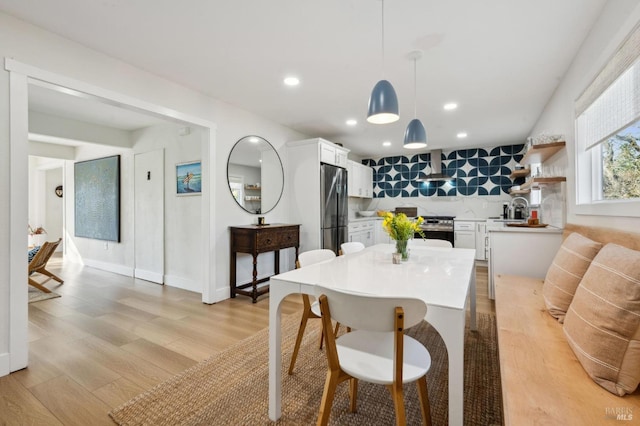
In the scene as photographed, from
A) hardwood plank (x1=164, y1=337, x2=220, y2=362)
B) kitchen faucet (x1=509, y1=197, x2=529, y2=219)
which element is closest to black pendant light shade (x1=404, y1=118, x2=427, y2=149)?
hardwood plank (x1=164, y1=337, x2=220, y2=362)

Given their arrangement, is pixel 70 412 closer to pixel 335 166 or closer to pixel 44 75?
pixel 44 75

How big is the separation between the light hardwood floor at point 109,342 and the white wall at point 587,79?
1546 millimetres

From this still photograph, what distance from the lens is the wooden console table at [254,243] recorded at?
3498mm

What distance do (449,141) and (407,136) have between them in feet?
11.7

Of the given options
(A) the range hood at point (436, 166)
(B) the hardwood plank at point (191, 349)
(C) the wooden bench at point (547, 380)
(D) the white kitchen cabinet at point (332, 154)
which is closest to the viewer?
(C) the wooden bench at point (547, 380)

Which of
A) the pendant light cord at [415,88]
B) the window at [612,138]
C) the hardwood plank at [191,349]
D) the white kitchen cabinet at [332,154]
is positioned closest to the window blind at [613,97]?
the window at [612,138]

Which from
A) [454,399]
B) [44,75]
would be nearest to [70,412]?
[454,399]

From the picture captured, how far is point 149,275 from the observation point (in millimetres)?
4480

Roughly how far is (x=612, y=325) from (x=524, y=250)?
91.2 inches

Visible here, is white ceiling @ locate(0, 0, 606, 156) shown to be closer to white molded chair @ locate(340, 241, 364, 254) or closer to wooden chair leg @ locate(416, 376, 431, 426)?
white molded chair @ locate(340, 241, 364, 254)

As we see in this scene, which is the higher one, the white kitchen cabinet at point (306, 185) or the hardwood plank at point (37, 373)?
the white kitchen cabinet at point (306, 185)

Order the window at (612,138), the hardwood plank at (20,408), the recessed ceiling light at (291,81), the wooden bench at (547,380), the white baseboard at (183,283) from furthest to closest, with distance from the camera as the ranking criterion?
the white baseboard at (183,283) < the recessed ceiling light at (291,81) < the window at (612,138) < the hardwood plank at (20,408) < the wooden bench at (547,380)

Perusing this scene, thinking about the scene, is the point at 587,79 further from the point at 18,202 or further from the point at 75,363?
the point at 75,363

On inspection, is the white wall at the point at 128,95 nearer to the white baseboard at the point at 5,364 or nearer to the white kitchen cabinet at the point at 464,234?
the white baseboard at the point at 5,364
